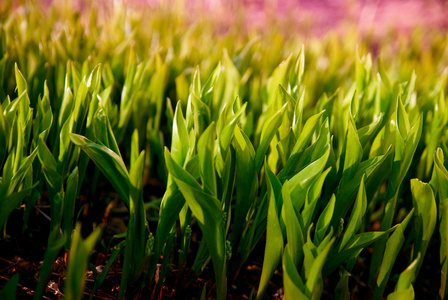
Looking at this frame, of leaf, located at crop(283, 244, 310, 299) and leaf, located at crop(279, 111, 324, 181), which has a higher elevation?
leaf, located at crop(279, 111, 324, 181)

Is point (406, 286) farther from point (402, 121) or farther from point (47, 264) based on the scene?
point (47, 264)

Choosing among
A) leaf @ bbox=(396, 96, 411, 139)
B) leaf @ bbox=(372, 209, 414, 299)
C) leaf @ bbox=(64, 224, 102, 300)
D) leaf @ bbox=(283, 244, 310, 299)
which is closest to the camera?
leaf @ bbox=(64, 224, 102, 300)

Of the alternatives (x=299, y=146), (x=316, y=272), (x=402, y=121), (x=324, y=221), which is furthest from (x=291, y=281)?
(x=402, y=121)

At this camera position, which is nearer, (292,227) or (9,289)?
(9,289)

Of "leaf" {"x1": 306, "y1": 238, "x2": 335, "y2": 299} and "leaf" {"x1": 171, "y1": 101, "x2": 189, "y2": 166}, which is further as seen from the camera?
"leaf" {"x1": 171, "y1": 101, "x2": 189, "y2": 166}

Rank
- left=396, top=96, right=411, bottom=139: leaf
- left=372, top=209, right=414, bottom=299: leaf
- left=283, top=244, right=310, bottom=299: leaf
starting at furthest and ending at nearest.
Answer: left=396, top=96, right=411, bottom=139: leaf
left=372, top=209, right=414, bottom=299: leaf
left=283, top=244, right=310, bottom=299: leaf

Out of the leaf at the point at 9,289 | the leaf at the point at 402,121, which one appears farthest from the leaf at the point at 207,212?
the leaf at the point at 402,121

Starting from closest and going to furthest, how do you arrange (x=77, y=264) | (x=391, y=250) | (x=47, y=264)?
1. (x=77, y=264)
2. (x=47, y=264)
3. (x=391, y=250)

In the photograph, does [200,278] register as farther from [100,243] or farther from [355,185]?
[355,185]

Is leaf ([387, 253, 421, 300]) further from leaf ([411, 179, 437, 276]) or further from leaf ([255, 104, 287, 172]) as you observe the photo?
leaf ([255, 104, 287, 172])

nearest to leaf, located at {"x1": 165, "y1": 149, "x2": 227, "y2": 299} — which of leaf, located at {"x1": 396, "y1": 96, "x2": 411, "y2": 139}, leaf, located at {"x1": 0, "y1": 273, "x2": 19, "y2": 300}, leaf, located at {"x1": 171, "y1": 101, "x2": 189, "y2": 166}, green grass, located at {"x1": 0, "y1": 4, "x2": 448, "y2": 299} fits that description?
green grass, located at {"x1": 0, "y1": 4, "x2": 448, "y2": 299}

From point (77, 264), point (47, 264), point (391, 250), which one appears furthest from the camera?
point (391, 250)
